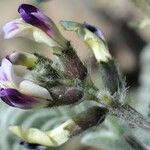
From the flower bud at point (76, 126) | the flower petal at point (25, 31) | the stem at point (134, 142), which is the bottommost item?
the stem at point (134, 142)

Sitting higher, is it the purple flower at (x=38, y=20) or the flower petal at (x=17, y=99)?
the purple flower at (x=38, y=20)

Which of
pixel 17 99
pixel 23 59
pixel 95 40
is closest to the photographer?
pixel 17 99

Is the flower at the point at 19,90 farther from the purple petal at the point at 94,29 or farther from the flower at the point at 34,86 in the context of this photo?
the purple petal at the point at 94,29

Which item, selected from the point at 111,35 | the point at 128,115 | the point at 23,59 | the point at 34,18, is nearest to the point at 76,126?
the point at 128,115

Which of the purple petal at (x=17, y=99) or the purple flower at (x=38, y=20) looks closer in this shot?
the purple petal at (x=17, y=99)

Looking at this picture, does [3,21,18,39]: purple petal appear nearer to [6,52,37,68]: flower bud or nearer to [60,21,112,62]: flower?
[6,52,37,68]: flower bud

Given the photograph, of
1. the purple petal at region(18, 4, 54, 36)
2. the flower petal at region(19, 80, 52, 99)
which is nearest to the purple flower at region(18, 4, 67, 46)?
the purple petal at region(18, 4, 54, 36)

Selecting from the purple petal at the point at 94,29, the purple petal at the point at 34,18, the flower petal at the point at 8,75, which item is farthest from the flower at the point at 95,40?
the flower petal at the point at 8,75

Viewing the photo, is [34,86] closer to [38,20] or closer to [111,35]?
[38,20]
